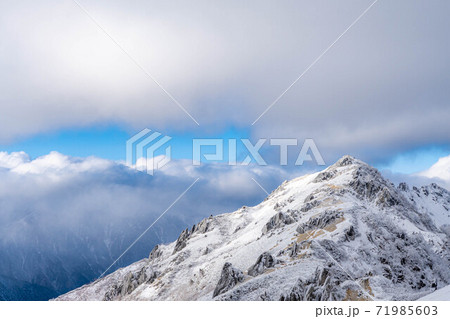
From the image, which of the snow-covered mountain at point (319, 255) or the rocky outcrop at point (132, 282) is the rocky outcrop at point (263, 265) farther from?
the rocky outcrop at point (132, 282)

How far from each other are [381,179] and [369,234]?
68.6m

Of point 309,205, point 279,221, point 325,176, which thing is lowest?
point 279,221

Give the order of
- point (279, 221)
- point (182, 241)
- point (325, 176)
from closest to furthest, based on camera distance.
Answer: point (279, 221) → point (325, 176) → point (182, 241)

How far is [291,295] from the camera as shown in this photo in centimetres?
5966

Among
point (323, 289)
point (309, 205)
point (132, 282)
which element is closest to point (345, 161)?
point (309, 205)

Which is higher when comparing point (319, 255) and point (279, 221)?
point (279, 221)

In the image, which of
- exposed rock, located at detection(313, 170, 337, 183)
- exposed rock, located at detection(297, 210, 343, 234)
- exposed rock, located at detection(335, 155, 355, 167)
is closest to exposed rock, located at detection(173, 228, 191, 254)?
exposed rock, located at detection(297, 210, 343, 234)

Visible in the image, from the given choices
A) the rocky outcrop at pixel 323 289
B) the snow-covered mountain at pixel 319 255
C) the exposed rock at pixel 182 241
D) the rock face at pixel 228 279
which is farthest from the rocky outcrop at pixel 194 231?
the rocky outcrop at pixel 323 289

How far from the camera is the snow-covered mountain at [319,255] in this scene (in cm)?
6894

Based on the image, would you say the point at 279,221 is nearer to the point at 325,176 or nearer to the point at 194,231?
the point at 325,176

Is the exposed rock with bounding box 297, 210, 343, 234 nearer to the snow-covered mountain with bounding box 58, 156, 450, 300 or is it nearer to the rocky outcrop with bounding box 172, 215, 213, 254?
the snow-covered mountain with bounding box 58, 156, 450, 300

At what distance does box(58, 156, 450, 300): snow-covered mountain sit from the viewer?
6894cm

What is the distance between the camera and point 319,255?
80.4 m
